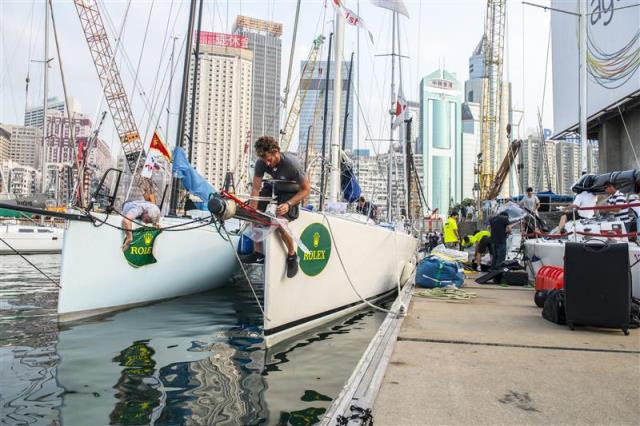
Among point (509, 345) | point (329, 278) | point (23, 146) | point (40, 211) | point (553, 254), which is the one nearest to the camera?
point (509, 345)

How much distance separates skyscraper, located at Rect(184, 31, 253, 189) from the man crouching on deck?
14822mm

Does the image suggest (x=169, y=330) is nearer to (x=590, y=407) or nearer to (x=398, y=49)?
(x=590, y=407)

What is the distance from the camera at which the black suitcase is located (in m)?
4.09

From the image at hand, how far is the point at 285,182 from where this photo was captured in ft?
15.8

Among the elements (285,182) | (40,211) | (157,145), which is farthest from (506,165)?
(40,211)

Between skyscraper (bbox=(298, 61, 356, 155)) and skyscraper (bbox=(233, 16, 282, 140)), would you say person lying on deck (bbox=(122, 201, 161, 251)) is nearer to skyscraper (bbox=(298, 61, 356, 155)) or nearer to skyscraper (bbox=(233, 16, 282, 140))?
skyscraper (bbox=(233, 16, 282, 140))

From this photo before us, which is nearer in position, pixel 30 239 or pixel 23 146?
pixel 30 239

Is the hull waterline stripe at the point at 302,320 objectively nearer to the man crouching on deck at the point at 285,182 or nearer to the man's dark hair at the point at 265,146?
the man crouching on deck at the point at 285,182

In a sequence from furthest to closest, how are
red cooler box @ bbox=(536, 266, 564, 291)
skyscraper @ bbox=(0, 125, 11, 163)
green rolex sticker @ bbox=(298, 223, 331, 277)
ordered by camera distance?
1. skyscraper @ bbox=(0, 125, 11, 163)
2. red cooler box @ bbox=(536, 266, 564, 291)
3. green rolex sticker @ bbox=(298, 223, 331, 277)

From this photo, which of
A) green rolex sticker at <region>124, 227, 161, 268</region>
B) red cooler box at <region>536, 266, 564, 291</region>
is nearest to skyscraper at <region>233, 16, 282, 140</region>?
green rolex sticker at <region>124, 227, 161, 268</region>

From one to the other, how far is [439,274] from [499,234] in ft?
6.30

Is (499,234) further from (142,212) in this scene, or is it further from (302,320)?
(142,212)

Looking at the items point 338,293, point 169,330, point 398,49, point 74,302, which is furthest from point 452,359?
point 398,49

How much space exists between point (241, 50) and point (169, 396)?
21.2 metres
